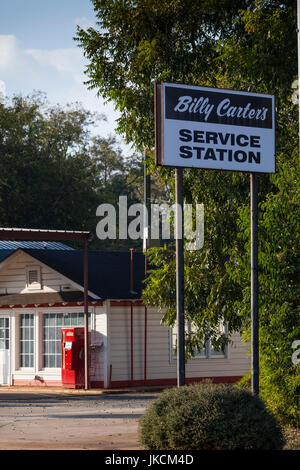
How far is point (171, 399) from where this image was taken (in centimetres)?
1166

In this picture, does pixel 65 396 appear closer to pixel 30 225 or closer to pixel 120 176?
pixel 30 225

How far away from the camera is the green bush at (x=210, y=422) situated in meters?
11.1

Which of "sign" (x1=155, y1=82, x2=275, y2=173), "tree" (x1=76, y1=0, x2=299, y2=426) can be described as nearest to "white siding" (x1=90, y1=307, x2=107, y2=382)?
"tree" (x1=76, y1=0, x2=299, y2=426)

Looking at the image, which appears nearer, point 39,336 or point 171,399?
point 171,399

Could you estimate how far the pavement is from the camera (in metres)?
13.5

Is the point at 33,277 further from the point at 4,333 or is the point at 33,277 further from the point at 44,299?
the point at 4,333

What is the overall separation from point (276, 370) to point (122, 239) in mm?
48474

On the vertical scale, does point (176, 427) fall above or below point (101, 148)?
below

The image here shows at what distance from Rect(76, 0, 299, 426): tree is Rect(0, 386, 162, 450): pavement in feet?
9.99

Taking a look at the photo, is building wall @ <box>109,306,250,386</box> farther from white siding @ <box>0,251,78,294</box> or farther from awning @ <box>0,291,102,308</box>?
white siding @ <box>0,251,78,294</box>

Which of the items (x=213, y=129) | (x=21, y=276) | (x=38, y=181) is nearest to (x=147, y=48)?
(x=213, y=129)

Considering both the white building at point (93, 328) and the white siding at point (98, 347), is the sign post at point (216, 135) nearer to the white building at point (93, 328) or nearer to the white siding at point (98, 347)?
the white building at point (93, 328)

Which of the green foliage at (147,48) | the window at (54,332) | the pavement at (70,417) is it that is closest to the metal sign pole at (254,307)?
the pavement at (70,417)

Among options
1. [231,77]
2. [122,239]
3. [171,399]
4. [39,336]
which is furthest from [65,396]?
[122,239]
